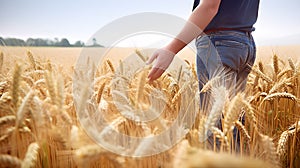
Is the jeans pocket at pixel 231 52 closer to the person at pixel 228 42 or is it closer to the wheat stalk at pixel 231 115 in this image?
the person at pixel 228 42

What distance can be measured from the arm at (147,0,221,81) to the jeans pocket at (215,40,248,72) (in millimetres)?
309

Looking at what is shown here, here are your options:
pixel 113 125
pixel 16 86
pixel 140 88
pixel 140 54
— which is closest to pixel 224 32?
pixel 140 54

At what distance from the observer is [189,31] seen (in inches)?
49.0

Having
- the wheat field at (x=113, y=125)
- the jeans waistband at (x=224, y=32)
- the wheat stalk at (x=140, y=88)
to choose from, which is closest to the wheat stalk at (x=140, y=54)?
the wheat field at (x=113, y=125)

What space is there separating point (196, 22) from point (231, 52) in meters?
0.36

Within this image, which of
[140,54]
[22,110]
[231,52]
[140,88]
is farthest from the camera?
[140,54]

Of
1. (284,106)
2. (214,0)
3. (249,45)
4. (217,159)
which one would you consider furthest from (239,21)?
(217,159)

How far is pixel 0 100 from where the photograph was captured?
1046 mm

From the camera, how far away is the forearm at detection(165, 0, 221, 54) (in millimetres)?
1234

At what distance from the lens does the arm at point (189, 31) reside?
1235 millimetres

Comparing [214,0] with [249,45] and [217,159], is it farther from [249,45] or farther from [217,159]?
[217,159]

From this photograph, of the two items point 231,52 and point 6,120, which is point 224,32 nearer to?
point 231,52

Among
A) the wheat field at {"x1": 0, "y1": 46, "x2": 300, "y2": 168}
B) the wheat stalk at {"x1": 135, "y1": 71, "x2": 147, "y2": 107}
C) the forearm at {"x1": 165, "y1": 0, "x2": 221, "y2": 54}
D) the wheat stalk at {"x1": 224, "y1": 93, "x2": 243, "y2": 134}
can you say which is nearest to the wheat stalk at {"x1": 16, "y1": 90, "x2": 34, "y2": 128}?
the wheat field at {"x1": 0, "y1": 46, "x2": 300, "y2": 168}

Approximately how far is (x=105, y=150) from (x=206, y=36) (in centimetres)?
113
